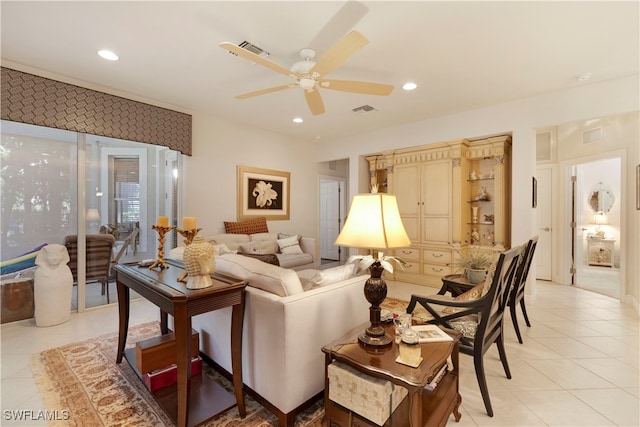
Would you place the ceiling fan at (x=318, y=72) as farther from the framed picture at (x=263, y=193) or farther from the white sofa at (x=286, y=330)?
the framed picture at (x=263, y=193)

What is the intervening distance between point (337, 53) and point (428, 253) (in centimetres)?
365

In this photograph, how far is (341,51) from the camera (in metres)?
1.97

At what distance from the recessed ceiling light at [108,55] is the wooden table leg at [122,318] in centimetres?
213

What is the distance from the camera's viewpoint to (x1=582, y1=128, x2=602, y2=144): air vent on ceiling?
409 cm

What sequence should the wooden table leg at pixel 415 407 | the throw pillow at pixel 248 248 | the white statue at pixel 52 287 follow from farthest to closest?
the throw pillow at pixel 248 248 < the white statue at pixel 52 287 < the wooden table leg at pixel 415 407

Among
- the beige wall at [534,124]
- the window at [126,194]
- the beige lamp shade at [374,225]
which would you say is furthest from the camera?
the window at [126,194]

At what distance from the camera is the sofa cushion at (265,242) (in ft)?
14.7

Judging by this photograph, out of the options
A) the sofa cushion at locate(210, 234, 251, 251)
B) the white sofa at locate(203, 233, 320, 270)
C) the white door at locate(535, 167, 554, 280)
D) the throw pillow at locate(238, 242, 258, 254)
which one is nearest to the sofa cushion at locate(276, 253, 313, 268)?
the white sofa at locate(203, 233, 320, 270)

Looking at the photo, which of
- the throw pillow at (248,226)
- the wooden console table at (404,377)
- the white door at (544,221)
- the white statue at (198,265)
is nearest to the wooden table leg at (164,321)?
the white statue at (198,265)

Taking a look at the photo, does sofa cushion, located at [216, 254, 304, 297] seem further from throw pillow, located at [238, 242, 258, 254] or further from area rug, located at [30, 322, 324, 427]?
throw pillow, located at [238, 242, 258, 254]

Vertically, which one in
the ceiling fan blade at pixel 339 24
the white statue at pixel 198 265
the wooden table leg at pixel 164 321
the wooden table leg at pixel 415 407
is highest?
the ceiling fan blade at pixel 339 24

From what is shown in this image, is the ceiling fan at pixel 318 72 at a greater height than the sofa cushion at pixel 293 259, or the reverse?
the ceiling fan at pixel 318 72

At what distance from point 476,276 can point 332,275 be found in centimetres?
163

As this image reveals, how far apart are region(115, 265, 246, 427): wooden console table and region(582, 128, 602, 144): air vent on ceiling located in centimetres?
539
